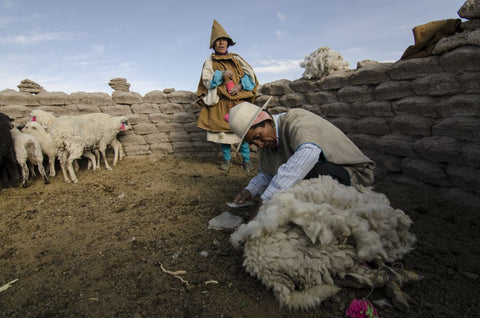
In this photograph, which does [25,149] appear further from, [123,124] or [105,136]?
[123,124]

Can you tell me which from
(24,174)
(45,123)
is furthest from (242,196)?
(45,123)

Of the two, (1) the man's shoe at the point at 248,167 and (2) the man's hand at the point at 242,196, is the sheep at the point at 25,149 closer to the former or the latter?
(1) the man's shoe at the point at 248,167

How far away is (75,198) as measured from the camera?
356cm

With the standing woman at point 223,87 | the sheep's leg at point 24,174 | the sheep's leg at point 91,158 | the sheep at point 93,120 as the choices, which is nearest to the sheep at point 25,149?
the sheep's leg at point 24,174

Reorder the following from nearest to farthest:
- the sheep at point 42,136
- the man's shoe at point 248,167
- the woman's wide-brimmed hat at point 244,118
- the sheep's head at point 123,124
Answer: the woman's wide-brimmed hat at point 244,118
the sheep at point 42,136
the man's shoe at point 248,167
the sheep's head at point 123,124

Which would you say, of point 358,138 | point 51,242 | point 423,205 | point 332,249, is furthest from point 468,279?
point 51,242

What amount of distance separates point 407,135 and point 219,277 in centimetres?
276

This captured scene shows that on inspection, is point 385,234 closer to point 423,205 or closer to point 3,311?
point 423,205

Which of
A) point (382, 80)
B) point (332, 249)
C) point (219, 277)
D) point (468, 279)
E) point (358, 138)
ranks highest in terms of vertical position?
point (382, 80)

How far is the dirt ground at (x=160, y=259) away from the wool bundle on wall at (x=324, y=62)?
6.16ft

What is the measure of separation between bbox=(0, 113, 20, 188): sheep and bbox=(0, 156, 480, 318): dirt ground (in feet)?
2.12

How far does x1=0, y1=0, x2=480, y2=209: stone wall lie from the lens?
261 cm

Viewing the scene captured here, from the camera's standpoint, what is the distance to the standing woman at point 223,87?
181 inches

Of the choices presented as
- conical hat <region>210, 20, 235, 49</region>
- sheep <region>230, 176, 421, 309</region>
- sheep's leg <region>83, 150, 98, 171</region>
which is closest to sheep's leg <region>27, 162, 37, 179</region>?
sheep's leg <region>83, 150, 98, 171</region>
